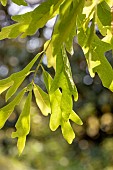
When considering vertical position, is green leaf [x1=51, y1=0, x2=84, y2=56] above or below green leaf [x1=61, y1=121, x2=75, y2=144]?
above

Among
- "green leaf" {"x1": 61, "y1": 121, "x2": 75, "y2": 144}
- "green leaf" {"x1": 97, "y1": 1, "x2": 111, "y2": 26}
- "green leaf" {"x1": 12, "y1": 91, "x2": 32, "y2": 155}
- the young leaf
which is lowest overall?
"green leaf" {"x1": 61, "y1": 121, "x2": 75, "y2": 144}

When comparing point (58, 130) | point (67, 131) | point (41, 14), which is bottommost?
point (58, 130)

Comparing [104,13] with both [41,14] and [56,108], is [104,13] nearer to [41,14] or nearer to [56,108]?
[41,14]

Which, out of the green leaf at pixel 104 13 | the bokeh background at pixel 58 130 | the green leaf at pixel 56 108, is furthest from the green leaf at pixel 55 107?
the bokeh background at pixel 58 130

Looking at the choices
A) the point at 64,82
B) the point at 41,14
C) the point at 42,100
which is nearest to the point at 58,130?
the point at 42,100

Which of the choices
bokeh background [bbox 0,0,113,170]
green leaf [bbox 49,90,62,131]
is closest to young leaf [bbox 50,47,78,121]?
green leaf [bbox 49,90,62,131]

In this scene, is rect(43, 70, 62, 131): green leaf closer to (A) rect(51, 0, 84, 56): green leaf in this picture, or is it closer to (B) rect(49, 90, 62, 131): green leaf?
(B) rect(49, 90, 62, 131): green leaf

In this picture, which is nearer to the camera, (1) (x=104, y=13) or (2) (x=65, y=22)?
(2) (x=65, y=22)

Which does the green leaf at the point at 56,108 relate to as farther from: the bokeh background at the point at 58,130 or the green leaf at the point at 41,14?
the bokeh background at the point at 58,130

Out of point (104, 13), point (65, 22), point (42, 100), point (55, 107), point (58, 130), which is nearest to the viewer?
point (65, 22)
